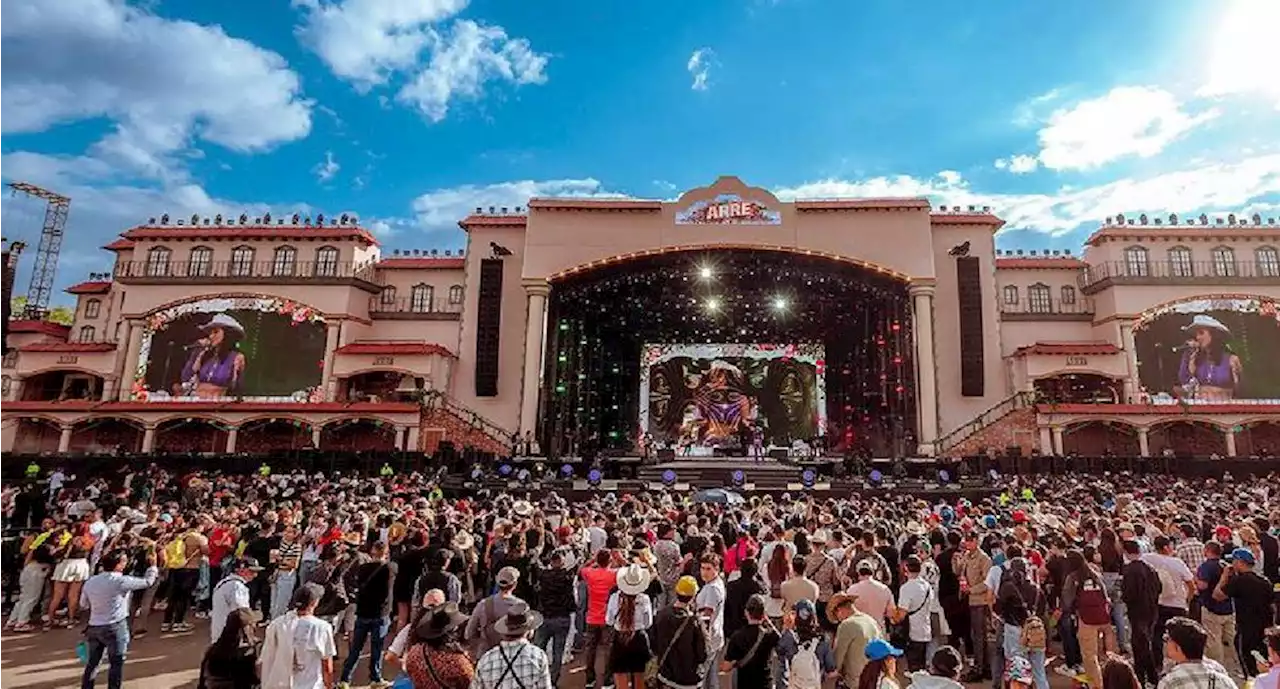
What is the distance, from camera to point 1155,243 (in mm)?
37281

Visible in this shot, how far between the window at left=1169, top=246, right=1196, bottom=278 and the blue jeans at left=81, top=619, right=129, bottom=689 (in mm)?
46009

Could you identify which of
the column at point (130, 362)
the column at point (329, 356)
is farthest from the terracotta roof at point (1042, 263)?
the column at point (130, 362)

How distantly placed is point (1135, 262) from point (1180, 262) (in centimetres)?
250

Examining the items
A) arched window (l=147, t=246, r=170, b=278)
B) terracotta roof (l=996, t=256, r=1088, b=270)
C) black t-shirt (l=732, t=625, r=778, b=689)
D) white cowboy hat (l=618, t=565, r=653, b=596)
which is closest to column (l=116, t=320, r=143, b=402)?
arched window (l=147, t=246, r=170, b=278)

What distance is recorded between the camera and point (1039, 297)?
38.8 metres

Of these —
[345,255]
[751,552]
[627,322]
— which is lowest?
[751,552]

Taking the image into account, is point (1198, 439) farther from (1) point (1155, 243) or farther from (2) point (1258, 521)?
(2) point (1258, 521)

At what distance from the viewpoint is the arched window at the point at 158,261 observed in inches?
1566

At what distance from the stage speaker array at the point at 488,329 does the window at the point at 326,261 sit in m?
10.1

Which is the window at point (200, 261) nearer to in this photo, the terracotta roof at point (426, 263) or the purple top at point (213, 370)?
the purple top at point (213, 370)

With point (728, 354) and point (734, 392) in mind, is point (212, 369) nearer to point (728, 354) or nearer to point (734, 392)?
point (728, 354)

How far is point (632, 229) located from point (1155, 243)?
96.3 feet

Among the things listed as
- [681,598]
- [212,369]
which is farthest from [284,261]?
[681,598]

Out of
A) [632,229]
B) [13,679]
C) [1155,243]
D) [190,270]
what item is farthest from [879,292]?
[190,270]
